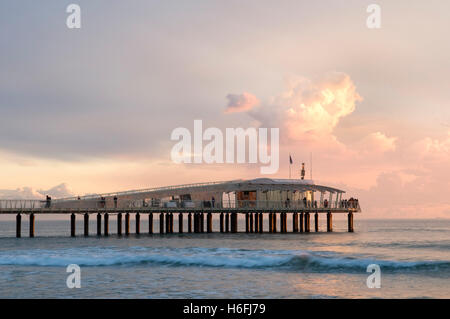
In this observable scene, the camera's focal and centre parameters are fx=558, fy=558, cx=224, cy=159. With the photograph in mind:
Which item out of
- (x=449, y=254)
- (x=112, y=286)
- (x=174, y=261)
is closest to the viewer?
(x=112, y=286)

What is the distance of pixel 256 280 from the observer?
90.7ft

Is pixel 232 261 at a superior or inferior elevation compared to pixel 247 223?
inferior

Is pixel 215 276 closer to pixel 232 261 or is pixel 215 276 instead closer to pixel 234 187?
pixel 232 261

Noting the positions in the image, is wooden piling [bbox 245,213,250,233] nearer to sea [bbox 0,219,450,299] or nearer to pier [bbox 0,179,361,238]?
pier [bbox 0,179,361,238]

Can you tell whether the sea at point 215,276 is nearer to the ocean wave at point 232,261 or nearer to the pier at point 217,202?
the ocean wave at point 232,261

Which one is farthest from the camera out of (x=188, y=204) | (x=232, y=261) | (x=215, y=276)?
(x=188, y=204)

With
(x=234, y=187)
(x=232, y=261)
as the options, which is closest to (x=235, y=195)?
(x=234, y=187)

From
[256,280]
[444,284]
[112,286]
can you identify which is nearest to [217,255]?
[256,280]

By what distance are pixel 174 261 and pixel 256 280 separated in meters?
9.37

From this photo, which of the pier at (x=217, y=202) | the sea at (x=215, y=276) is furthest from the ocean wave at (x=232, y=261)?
the pier at (x=217, y=202)
